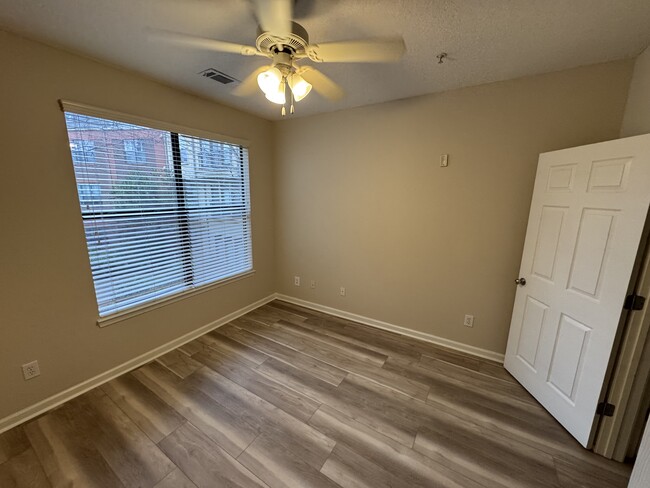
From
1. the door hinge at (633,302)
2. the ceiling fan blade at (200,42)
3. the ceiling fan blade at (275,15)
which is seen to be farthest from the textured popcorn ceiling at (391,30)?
the door hinge at (633,302)

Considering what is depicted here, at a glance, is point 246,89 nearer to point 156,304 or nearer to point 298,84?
point 298,84

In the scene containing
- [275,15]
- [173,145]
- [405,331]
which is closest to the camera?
[275,15]

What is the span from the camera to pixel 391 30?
1475 mm

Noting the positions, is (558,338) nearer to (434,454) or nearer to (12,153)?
(434,454)

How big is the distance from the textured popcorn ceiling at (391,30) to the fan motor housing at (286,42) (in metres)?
0.11

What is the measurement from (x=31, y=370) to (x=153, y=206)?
1437 mm

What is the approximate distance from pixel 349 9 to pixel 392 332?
2873 mm

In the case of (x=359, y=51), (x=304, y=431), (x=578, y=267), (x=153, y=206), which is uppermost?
(x=359, y=51)

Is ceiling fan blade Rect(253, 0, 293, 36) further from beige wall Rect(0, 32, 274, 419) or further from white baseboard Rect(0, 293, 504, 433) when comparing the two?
white baseboard Rect(0, 293, 504, 433)

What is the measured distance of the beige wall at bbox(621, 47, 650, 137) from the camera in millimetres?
1602

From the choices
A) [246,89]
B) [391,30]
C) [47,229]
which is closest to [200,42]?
[246,89]

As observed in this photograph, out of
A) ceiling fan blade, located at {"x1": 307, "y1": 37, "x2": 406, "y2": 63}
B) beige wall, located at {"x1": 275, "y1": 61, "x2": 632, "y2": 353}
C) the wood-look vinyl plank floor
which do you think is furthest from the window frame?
ceiling fan blade, located at {"x1": 307, "y1": 37, "x2": 406, "y2": 63}

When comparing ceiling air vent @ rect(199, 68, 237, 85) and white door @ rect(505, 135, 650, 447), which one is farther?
ceiling air vent @ rect(199, 68, 237, 85)

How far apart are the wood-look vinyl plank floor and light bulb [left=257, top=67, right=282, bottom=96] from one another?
7.19ft
